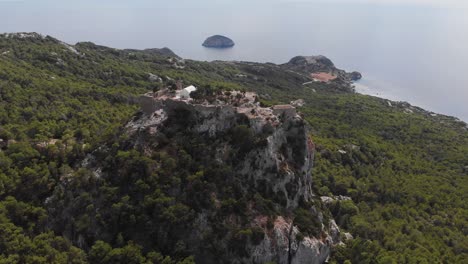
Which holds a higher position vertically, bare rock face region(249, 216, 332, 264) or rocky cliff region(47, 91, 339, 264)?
rocky cliff region(47, 91, 339, 264)

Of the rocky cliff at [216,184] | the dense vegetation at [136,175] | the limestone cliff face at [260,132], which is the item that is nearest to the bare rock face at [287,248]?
the rocky cliff at [216,184]

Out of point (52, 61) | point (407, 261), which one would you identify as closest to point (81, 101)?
point (52, 61)

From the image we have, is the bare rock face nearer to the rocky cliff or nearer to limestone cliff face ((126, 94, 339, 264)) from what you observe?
limestone cliff face ((126, 94, 339, 264))

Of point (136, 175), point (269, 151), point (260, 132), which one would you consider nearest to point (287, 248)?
point (269, 151)

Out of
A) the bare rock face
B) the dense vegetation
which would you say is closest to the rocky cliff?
the bare rock face

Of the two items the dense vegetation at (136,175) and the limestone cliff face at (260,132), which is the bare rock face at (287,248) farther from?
the limestone cliff face at (260,132)

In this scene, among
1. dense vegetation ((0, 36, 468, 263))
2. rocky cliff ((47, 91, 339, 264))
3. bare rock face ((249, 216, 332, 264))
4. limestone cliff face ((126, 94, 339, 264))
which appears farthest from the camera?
limestone cliff face ((126, 94, 339, 264))

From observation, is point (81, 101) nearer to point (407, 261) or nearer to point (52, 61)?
point (52, 61)

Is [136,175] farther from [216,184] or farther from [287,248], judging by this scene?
[287,248]
